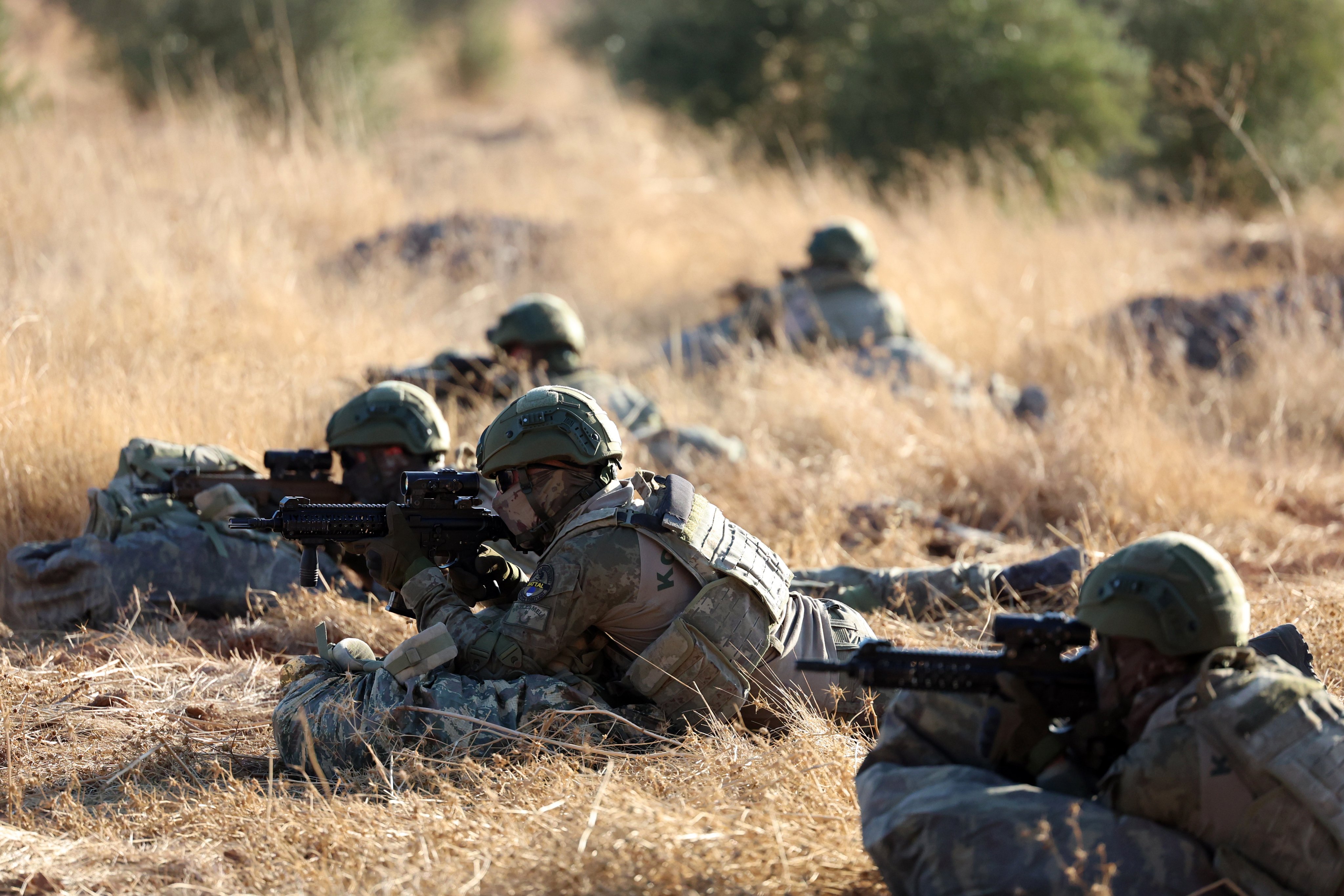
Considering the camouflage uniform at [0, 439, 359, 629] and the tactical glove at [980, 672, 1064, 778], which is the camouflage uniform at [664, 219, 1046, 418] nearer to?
the camouflage uniform at [0, 439, 359, 629]

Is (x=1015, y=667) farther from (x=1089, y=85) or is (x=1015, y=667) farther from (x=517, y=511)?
(x=1089, y=85)

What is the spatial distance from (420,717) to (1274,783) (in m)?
2.28

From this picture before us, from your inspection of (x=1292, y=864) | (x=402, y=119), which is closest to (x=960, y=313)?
(x=1292, y=864)

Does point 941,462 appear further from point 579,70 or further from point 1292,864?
point 579,70

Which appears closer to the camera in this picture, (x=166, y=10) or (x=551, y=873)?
(x=551, y=873)

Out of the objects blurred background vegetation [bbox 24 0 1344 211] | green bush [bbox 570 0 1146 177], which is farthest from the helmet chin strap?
green bush [bbox 570 0 1146 177]

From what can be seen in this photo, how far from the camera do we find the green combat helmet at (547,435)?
3936mm

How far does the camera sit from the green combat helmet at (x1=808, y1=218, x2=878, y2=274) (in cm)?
967

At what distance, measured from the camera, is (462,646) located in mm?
3982

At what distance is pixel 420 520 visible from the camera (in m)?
4.26

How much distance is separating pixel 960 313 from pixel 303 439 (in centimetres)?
582

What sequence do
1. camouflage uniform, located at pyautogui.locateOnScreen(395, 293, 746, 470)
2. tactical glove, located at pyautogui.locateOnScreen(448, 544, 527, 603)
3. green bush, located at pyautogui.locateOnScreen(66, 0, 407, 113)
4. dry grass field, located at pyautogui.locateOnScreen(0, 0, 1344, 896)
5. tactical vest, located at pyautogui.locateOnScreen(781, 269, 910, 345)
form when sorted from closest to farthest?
dry grass field, located at pyautogui.locateOnScreen(0, 0, 1344, 896), tactical glove, located at pyautogui.locateOnScreen(448, 544, 527, 603), camouflage uniform, located at pyautogui.locateOnScreen(395, 293, 746, 470), tactical vest, located at pyautogui.locateOnScreen(781, 269, 910, 345), green bush, located at pyautogui.locateOnScreen(66, 0, 407, 113)

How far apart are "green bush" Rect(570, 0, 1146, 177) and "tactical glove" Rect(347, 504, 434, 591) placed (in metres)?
11.8

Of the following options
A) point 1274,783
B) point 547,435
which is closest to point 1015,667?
point 1274,783
